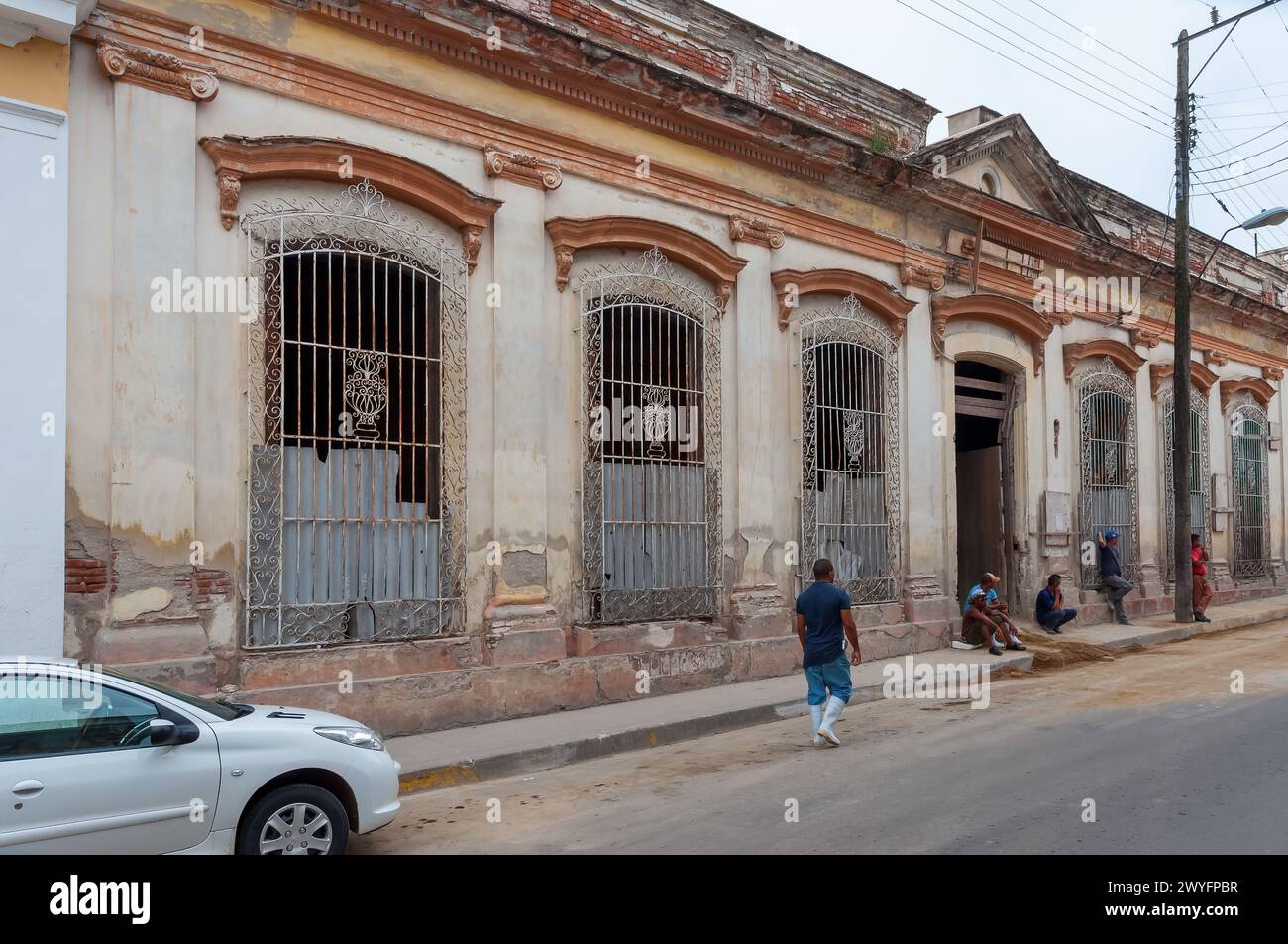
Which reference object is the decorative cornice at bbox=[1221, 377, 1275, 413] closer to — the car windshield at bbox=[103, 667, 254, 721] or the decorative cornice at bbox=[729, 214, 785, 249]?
the decorative cornice at bbox=[729, 214, 785, 249]

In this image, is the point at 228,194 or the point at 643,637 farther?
the point at 643,637

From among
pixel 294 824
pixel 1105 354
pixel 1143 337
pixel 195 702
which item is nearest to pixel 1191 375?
pixel 1143 337

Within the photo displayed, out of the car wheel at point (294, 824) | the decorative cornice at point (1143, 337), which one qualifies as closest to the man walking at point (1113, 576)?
the decorative cornice at point (1143, 337)

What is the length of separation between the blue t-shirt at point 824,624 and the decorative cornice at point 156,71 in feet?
21.0

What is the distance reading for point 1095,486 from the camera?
1825 centimetres

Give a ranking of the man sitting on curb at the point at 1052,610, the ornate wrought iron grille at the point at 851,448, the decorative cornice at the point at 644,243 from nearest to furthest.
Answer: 1. the decorative cornice at the point at 644,243
2. the ornate wrought iron grille at the point at 851,448
3. the man sitting on curb at the point at 1052,610

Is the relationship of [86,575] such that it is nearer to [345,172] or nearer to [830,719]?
[345,172]

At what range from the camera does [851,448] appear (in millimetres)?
13875

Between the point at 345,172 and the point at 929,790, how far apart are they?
6.84m

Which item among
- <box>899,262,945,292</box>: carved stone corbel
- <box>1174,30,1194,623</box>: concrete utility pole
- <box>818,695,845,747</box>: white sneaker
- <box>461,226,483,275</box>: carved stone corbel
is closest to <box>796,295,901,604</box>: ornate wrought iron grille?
<box>899,262,945,292</box>: carved stone corbel

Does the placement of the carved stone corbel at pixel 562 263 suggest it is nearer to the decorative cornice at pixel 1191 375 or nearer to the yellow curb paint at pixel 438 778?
the yellow curb paint at pixel 438 778

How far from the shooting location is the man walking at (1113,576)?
17.5 m

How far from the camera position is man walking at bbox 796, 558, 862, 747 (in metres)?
8.94
